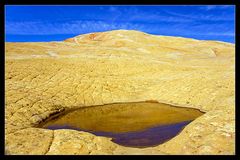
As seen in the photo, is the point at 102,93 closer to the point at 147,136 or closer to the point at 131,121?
the point at 131,121

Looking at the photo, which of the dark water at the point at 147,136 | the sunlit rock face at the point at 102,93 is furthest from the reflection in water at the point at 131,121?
the sunlit rock face at the point at 102,93

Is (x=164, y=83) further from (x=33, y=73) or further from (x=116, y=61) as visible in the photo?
(x=33, y=73)

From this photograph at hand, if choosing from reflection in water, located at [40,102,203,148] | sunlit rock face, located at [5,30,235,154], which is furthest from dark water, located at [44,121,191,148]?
sunlit rock face, located at [5,30,235,154]

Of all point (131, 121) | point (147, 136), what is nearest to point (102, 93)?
point (131, 121)

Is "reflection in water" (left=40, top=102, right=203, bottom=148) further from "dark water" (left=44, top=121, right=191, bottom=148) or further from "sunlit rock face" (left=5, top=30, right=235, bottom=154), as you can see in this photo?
"sunlit rock face" (left=5, top=30, right=235, bottom=154)

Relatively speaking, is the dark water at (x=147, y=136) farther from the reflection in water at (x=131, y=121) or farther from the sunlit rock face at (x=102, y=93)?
the sunlit rock face at (x=102, y=93)

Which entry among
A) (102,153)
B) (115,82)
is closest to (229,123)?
(102,153)

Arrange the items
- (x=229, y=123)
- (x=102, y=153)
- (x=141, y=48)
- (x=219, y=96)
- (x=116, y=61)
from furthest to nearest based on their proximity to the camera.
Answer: (x=141, y=48) → (x=116, y=61) → (x=219, y=96) → (x=229, y=123) → (x=102, y=153)
